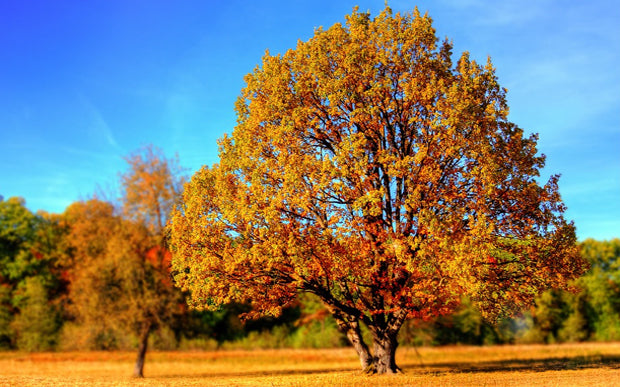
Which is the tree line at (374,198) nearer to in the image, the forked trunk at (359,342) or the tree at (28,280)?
the forked trunk at (359,342)

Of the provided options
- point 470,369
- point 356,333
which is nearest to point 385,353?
point 356,333

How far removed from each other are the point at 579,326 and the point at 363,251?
64854 millimetres

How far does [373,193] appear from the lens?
24.0m

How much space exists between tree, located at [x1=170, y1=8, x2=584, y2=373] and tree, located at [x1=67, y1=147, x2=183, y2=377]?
10724 mm

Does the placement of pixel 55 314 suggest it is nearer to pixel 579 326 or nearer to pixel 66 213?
pixel 66 213

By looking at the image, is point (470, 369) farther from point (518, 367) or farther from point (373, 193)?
point (373, 193)

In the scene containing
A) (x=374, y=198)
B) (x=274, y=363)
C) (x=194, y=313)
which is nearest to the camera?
(x=374, y=198)

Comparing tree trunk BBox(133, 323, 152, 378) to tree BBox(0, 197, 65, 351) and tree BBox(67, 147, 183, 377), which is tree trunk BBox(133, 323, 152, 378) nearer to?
tree BBox(67, 147, 183, 377)

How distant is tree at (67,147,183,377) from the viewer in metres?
37.9

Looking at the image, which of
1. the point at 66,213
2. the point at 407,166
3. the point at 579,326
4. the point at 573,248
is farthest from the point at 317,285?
the point at 66,213

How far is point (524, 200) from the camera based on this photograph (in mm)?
26578

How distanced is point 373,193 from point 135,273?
21866 millimetres

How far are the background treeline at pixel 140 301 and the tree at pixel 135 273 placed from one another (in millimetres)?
74

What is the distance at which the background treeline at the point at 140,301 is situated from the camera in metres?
38.3
